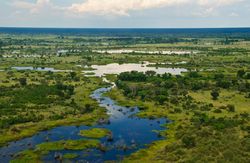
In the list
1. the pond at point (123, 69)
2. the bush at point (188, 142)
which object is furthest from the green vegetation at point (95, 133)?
the pond at point (123, 69)

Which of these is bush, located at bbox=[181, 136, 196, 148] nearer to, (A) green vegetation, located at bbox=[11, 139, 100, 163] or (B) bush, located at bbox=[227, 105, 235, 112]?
(A) green vegetation, located at bbox=[11, 139, 100, 163]

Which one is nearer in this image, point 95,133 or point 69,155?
point 69,155

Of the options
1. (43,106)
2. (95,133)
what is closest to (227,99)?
(95,133)

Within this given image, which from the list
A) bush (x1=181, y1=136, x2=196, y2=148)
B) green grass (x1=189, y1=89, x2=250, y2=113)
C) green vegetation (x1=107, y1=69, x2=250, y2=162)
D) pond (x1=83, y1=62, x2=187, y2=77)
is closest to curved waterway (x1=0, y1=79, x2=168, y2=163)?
green vegetation (x1=107, y1=69, x2=250, y2=162)

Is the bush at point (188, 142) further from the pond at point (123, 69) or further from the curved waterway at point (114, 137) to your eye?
the pond at point (123, 69)

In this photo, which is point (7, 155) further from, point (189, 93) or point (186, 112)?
point (189, 93)

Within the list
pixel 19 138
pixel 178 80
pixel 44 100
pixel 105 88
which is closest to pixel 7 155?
pixel 19 138

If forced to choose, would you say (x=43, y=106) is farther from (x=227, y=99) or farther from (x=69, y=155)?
(x=227, y=99)
